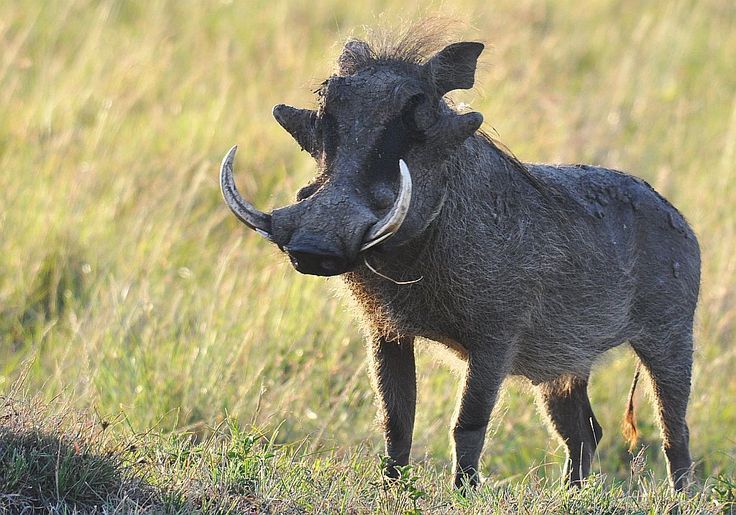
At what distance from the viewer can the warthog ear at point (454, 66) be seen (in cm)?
354

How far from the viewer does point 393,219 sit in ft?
9.80

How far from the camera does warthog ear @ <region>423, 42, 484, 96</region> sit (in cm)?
354

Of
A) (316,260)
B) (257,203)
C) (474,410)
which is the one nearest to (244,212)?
(316,260)

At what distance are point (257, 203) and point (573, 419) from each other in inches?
106

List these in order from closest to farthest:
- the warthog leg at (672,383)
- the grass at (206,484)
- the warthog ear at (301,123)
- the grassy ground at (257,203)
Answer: the grass at (206,484), the warthog ear at (301,123), the warthog leg at (672,383), the grassy ground at (257,203)

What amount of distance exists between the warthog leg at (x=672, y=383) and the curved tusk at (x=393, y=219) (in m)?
1.73

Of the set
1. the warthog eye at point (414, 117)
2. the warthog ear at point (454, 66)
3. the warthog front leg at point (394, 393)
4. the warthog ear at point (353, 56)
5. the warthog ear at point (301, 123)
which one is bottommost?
the warthog front leg at point (394, 393)

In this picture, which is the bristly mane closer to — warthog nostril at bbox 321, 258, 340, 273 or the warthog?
the warthog

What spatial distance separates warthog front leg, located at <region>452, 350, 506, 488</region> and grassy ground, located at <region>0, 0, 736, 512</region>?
0.11 metres

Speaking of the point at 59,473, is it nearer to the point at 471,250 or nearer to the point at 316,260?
the point at 316,260

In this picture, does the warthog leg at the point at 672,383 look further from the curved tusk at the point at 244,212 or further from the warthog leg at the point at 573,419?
the curved tusk at the point at 244,212

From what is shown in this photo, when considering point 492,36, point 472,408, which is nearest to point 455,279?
point 472,408

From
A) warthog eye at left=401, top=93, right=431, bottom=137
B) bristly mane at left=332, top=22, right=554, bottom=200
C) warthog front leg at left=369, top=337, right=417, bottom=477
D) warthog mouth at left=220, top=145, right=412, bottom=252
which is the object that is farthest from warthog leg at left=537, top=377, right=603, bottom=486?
warthog mouth at left=220, top=145, right=412, bottom=252

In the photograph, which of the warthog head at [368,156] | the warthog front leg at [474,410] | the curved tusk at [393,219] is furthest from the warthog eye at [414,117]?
the warthog front leg at [474,410]
